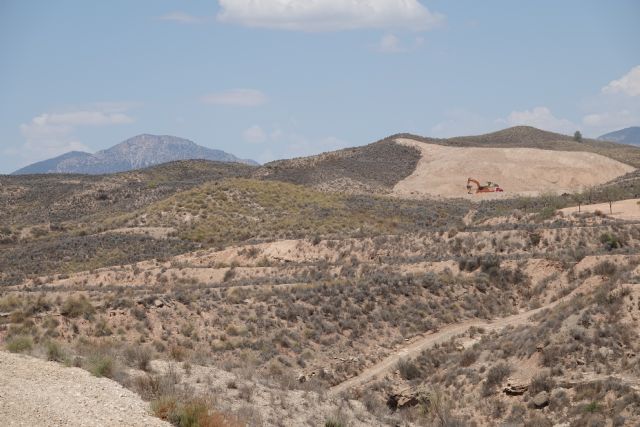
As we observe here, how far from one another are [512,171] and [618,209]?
42.5 meters

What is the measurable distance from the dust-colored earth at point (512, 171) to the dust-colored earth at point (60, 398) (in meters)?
65.6

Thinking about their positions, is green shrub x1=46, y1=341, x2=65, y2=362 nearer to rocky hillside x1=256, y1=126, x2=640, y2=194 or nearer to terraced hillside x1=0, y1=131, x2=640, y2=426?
terraced hillside x1=0, y1=131, x2=640, y2=426

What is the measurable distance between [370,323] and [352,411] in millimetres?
12240

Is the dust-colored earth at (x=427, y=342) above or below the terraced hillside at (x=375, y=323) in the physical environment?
below

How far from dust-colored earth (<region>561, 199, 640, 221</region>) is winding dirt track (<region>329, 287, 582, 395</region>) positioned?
15.7m

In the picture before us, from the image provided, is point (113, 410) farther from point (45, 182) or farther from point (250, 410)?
point (45, 182)

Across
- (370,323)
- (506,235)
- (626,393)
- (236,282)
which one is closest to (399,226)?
(506,235)

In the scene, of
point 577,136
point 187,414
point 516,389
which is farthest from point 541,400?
point 577,136

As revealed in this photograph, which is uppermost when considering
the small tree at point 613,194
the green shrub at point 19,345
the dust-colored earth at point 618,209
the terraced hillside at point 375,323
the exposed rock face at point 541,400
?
the small tree at point 613,194

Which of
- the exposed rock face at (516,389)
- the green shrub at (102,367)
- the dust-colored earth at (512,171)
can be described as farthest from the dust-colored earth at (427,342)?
the dust-colored earth at (512,171)

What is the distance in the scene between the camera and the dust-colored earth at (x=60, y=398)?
11.5m

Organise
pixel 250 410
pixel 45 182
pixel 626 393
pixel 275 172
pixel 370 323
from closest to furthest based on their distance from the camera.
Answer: pixel 250 410
pixel 626 393
pixel 370 323
pixel 275 172
pixel 45 182

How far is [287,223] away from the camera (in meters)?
61.0

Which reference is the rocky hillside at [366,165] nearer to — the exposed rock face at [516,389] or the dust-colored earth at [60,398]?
the exposed rock face at [516,389]
